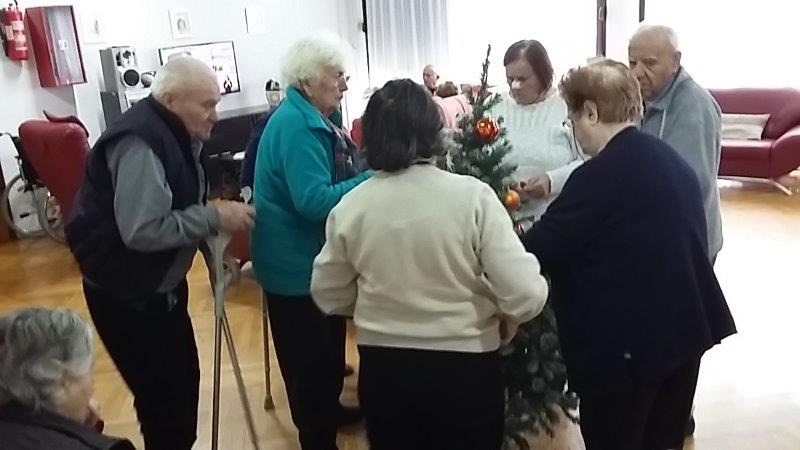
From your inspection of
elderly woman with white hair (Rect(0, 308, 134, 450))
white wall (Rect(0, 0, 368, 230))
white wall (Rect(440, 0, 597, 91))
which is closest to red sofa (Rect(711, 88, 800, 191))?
white wall (Rect(440, 0, 597, 91))

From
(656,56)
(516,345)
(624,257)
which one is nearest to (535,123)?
(656,56)

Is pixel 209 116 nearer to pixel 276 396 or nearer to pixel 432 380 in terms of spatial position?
pixel 432 380

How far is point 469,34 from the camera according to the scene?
26.6 feet

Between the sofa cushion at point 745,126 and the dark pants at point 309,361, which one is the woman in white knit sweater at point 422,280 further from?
the sofa cushion at point 745,126

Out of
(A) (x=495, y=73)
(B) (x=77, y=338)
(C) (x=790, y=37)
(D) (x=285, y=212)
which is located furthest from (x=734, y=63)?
(B) (x=77, y=338)

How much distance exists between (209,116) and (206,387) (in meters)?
1.68

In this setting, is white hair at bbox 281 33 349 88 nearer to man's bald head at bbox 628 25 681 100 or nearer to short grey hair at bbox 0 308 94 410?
man's bald head at bbox 628 25 681 100

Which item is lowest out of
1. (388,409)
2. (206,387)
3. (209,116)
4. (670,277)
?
(206,387)

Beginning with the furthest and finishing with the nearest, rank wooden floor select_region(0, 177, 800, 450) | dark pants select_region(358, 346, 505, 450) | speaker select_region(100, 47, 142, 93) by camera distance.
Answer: speaker select_region(100, 47, 142, 93) → wooden floor select_region(0, 177, 800, 450) → dark pants select_region(358, 346, 505, 450)

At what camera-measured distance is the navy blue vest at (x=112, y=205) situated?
6.76 feet

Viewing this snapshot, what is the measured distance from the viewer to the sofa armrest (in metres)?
6.29

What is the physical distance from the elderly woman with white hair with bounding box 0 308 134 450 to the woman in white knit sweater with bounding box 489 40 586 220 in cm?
149

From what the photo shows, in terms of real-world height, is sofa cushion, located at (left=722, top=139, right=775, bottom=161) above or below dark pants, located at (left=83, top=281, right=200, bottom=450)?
below

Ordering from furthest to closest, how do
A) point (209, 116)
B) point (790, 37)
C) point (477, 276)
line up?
1. point (790, 37)
2. point (209, 116)
3. point (477, 276)
